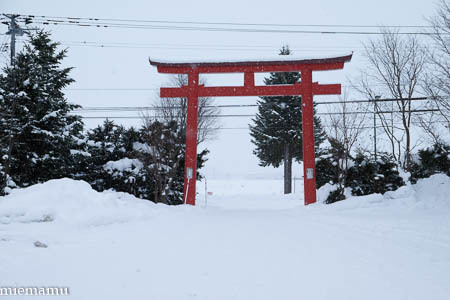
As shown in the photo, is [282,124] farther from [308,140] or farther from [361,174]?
[361,174]

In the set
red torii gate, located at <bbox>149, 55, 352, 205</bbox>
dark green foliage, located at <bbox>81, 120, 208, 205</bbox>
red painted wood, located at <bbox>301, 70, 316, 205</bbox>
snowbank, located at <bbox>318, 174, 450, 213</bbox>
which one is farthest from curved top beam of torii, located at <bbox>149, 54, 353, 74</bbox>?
snowbank, located at <bbox>318, 174, 450, 213</bbox>

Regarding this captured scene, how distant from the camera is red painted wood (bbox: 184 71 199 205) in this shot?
44.0ft

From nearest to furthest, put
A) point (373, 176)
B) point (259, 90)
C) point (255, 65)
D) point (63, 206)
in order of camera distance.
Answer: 1. point (63, 206)
2. point (373, 176)
3. point (259, 90)
4. point (255, 65)

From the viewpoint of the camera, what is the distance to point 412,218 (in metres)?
6.79

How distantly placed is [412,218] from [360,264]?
13.3 ft

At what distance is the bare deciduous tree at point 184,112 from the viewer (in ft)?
67.7

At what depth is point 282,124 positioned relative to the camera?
23.5 metres

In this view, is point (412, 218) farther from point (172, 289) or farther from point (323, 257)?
point (172, 289)

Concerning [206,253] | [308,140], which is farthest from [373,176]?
[206,253]

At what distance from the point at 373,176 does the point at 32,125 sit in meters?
13.3

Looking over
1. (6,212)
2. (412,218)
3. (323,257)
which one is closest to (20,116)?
(6,212)

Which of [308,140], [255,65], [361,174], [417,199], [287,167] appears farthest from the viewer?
[287,167]

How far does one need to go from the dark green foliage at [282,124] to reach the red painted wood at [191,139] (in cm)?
1029

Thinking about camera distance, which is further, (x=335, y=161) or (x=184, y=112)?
(x=184, y=112)
